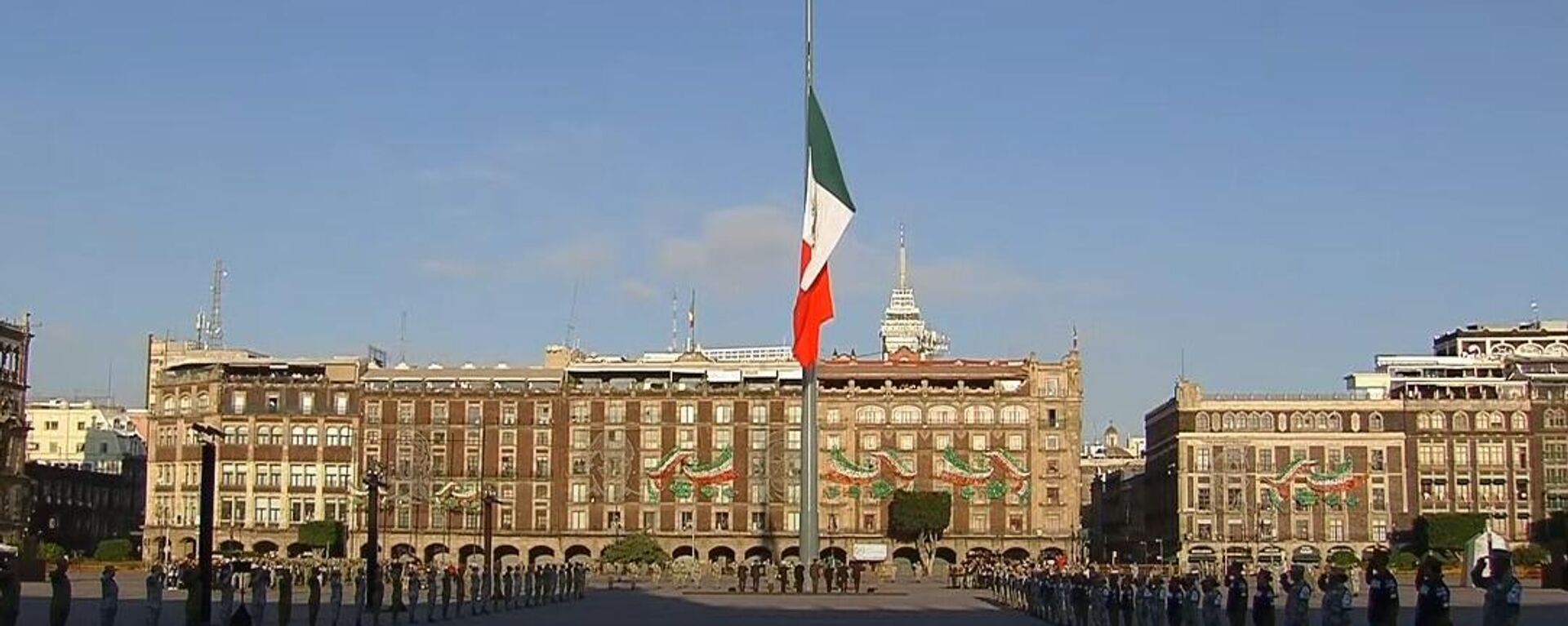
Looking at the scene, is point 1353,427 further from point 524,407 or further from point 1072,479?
point 524,407

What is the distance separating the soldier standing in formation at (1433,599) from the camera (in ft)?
87.0

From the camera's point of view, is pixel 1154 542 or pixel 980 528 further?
pixel 1154 542

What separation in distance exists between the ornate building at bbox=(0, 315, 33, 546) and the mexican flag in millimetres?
76097

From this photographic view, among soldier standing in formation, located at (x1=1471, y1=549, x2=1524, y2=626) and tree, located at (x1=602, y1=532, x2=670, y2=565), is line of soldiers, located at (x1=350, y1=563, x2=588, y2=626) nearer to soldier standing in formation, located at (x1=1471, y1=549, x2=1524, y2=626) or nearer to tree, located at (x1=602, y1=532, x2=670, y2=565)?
soldier standing in formation, located at (x1=1471, y1=549, x2=1524, y2=626)

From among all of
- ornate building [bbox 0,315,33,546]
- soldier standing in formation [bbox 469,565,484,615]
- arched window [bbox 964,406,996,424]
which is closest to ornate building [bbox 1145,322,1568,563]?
arched window [bbox 964,406,996,424]

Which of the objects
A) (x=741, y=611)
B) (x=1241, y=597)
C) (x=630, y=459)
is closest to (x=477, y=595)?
(x=741, y=611)

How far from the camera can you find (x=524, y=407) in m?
151

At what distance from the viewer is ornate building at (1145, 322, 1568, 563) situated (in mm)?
152375

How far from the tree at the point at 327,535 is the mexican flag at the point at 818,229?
236 feet

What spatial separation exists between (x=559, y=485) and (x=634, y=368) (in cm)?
989

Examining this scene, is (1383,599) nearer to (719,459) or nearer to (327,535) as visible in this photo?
(719,459)

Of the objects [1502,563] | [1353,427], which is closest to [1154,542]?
[1353,427]

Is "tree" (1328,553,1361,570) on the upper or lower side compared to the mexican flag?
lower

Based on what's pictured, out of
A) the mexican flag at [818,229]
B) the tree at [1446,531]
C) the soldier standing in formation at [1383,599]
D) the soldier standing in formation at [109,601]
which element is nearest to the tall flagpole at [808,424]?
the mexican flag at [818,229]
